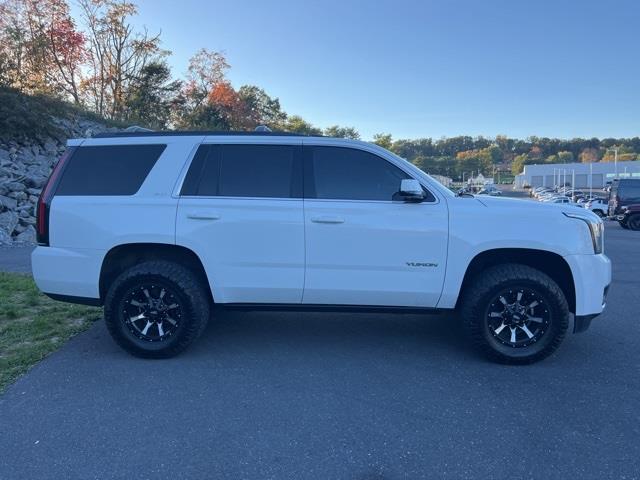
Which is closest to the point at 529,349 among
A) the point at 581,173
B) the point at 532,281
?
the point at 532,281

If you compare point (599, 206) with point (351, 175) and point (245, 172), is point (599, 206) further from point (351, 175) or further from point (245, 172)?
point (245, 172)

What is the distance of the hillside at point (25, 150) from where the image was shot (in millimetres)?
12425

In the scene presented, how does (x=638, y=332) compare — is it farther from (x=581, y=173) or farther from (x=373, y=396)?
(x=581, y=173)

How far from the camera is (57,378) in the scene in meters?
4.12

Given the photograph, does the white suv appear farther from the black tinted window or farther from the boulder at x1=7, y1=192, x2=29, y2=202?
the boulder at x1=7, y1=192, x2=29, y2=202

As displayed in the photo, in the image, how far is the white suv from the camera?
440 cm

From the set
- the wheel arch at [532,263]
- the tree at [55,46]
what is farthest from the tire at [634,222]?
the tree at [55,46]

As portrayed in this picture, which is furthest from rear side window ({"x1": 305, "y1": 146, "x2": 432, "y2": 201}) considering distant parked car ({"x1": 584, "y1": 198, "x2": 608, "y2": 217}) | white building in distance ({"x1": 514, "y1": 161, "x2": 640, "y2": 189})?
white building in distance ({"x1": 514, "y1": 161, "x2": 640, "y2": 189})

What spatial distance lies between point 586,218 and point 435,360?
185 centimetres

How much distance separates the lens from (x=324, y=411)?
3.59 m

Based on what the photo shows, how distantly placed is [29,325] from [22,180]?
10256mm

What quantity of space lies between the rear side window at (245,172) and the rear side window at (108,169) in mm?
452

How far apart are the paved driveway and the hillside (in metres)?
8.96

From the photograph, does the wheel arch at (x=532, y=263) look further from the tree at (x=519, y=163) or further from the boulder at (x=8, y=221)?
the tree at (x=519, y=163)
